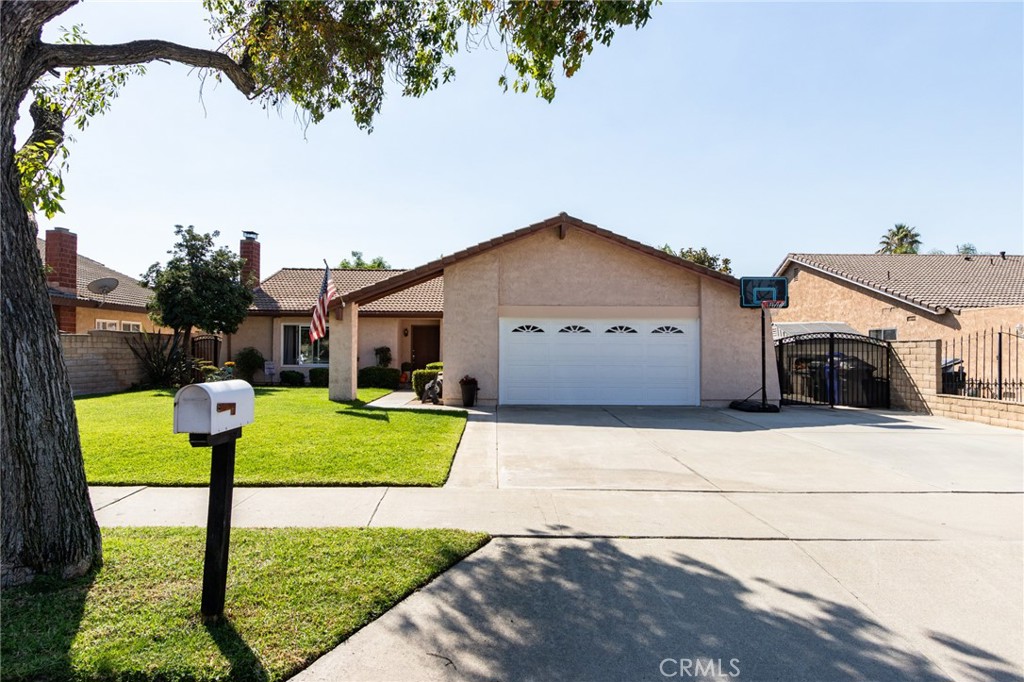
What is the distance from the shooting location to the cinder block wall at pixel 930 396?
11.8 meters

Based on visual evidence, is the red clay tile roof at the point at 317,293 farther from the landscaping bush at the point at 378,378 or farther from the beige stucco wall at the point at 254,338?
the landscaping bush at the point at 378,378

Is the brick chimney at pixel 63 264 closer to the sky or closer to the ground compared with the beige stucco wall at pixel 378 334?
closer to the sky

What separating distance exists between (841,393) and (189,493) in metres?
17.1

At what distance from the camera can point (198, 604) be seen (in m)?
3.27

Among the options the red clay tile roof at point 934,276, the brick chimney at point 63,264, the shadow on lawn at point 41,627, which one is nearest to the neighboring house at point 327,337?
the brick chimney at point 63,264

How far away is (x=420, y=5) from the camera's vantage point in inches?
250

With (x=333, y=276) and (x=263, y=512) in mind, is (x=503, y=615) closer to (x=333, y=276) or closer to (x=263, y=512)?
(x=263, y=512)

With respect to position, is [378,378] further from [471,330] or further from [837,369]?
[837,369]

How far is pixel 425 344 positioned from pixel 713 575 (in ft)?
62.3

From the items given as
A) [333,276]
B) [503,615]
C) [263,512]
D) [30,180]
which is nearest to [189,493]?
[263,512]

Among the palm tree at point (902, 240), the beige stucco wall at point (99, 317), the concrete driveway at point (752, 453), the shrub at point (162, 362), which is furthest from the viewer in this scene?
the palm tree at point (902, 240)

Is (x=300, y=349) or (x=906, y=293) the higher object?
(x=906, y=293)

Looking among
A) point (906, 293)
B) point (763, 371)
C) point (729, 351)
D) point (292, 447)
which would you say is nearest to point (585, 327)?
point (729, 351)

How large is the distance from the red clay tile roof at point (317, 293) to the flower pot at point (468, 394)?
24.0 ft
